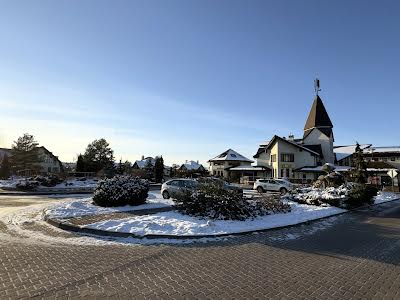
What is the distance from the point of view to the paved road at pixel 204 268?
5.45 metres

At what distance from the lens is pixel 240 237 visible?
10141 mm

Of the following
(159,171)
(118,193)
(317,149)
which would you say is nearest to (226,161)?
(317,149)

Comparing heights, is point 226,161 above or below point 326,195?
above

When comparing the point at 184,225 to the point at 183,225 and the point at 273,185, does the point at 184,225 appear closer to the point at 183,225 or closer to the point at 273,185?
the point at 183,225

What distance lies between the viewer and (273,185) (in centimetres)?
3388

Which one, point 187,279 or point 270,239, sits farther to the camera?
point 270,239

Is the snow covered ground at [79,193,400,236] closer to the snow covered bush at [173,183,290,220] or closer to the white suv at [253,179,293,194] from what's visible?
the snow covered bush at [173,183,290,220]

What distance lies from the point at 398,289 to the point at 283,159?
53719mm

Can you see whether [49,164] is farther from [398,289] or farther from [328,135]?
[398,289]

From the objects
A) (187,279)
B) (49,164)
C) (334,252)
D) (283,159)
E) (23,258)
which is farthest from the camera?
(49,164)

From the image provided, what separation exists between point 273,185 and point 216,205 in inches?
873

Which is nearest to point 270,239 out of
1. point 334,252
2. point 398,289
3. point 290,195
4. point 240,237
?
point 240,237

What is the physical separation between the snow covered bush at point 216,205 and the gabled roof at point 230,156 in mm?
61060

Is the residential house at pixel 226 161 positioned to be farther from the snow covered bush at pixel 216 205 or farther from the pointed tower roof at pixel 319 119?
the snow covered bush at pixel 216 205
